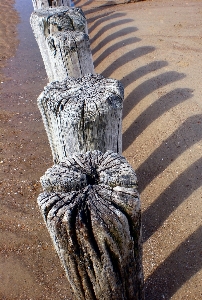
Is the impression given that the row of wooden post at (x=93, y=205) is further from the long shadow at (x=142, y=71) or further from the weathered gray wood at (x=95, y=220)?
the long shadow at (x=142, y=71)

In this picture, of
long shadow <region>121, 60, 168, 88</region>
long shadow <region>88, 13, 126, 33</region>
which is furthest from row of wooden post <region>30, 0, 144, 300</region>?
long shadow <region>88, 13, 126, 33</region>

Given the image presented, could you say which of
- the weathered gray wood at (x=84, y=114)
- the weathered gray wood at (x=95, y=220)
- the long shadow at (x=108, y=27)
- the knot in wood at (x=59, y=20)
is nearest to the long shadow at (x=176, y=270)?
the weathered gray wood at (x=95, y=220)

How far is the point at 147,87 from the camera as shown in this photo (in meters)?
5.02

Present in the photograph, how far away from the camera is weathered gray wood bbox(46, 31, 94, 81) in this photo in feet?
10.8

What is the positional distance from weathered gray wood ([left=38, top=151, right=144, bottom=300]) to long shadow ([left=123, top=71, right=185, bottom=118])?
314 cm

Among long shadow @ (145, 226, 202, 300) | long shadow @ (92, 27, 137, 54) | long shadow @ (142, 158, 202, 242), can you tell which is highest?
long shadow @ (92, 27, 137, 54)

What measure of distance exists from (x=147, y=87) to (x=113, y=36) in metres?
2.90

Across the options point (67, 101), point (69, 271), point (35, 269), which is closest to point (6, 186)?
point (35, 269)

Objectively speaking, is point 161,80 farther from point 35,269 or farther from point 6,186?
point 35,269

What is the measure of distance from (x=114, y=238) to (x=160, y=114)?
3.05 m

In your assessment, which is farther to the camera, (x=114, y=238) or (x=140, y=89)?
(x=140, y=89)

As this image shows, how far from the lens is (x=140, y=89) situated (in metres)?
5.04

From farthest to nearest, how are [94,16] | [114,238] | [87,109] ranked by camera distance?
[94,16], [87,109], [114,238]

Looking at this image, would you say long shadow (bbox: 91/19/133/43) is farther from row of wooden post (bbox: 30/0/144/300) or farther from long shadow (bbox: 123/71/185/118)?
row of wooden post (bbox: 30/0/144/300)
